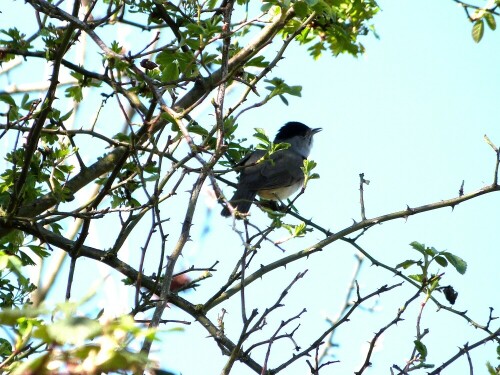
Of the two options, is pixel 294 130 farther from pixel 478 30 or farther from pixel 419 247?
pixel 419 247

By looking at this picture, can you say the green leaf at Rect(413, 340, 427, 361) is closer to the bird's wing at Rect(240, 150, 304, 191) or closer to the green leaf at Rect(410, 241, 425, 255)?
the green leaf at Rect(410, 241, 425, 255)

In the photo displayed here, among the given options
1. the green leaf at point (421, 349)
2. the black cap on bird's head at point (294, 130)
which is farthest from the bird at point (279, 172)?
the green leaf at point (421, 349)

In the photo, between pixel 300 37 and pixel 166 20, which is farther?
pixel 300 37

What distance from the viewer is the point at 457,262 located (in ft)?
12.0

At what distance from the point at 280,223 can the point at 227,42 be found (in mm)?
778

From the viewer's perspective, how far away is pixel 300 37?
17.5 ft

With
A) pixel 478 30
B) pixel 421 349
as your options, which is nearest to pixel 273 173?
pixel 478 30

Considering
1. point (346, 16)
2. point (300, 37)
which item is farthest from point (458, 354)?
point (346, 16)

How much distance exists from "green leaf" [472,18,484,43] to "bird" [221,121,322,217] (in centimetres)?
170

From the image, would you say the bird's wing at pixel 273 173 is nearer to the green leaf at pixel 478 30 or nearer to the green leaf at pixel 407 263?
the green leaf at pixel 478 30

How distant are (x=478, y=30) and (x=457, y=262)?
220cm

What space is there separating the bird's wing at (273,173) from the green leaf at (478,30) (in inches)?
82.3

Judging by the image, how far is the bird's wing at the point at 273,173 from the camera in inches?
276

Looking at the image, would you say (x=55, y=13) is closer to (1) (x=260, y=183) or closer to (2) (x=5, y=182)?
(2) (x=5, y=182)
